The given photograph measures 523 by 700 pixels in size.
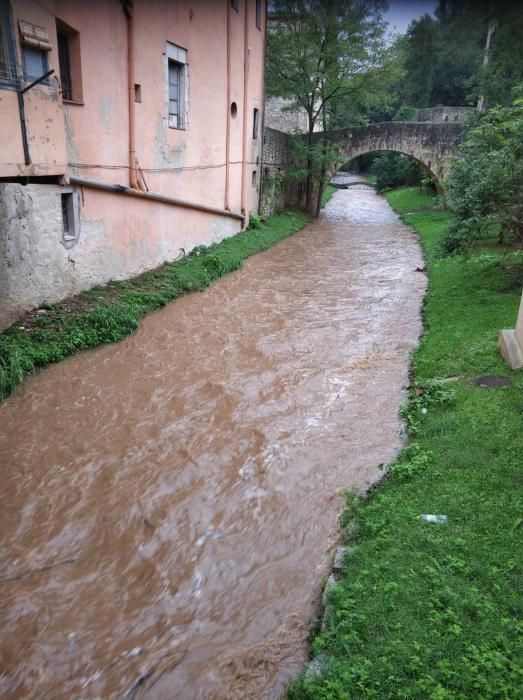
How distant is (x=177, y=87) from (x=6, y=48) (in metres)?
6.72

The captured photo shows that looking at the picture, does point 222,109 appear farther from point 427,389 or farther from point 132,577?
point 132,577

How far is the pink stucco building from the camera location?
26.2 feet

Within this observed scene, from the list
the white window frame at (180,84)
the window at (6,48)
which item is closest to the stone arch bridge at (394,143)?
the white window frame at (180,84)

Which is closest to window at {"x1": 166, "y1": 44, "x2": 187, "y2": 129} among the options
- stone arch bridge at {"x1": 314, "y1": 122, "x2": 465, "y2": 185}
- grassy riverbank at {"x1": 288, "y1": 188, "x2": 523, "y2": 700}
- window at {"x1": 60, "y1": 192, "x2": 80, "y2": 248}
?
window at {"x1": 60, "y1": 192, "x2": 80, "y2": 248}

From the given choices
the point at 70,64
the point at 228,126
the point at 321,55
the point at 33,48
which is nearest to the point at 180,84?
the point at 228,126

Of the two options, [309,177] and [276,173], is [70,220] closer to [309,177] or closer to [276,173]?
[276,173]

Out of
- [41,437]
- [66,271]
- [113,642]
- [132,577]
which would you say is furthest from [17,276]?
[113,642]

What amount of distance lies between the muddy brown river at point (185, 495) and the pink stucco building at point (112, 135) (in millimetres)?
1958

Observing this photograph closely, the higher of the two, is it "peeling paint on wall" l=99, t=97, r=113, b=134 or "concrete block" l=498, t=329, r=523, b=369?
"peeling paint on wall" l=99, t=97, r=113, b=134

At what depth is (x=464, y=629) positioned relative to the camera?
3.65 m

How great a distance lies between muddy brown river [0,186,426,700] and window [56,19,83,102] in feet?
14.3

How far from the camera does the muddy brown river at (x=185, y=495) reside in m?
4.04

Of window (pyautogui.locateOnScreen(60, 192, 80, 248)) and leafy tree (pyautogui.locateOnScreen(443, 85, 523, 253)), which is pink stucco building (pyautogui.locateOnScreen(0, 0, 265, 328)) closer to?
window (pyautogui.locateOnScreen(60, 192, 80, 248))

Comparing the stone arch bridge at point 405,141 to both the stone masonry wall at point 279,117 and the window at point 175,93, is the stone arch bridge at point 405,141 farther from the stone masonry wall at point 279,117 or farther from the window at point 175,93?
the window at point 175,93
